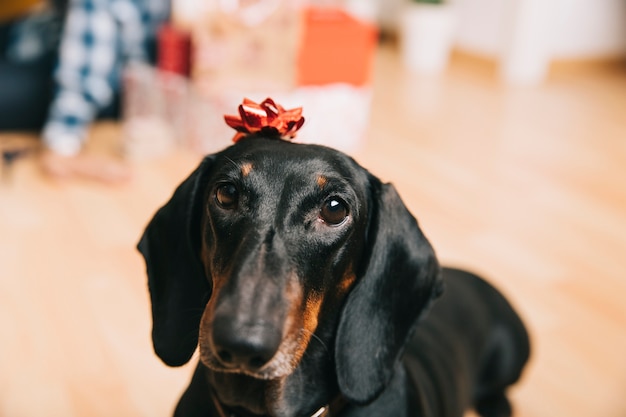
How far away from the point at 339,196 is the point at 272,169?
12 cm

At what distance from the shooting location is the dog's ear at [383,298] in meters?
1.29

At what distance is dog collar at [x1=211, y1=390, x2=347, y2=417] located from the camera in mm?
1265

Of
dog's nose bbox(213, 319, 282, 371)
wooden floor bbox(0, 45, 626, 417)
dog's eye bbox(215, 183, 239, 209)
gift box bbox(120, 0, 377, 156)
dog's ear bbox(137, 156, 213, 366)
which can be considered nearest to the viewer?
dog's nose bbox(213, 319, 282, 371)

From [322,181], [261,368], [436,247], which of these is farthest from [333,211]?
[436,247]

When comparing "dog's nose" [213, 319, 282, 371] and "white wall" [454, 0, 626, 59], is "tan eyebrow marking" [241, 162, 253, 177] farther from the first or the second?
"white wall" [454, 0, 626, 59]

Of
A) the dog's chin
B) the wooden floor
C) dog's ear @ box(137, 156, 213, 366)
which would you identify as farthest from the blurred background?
the dog's chin

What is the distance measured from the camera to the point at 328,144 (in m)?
3.75

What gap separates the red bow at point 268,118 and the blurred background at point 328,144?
97 centimetres

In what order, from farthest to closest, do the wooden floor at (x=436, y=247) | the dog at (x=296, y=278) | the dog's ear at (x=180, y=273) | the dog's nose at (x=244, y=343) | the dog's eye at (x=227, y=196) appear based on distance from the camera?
the wooden floor at (x=436, y=247)
the dog's ear at (x=180, y=273)
the dog's eye at (x=227, y=196)
the dog at (x=296, y=278)
the dog's nose at (x=244, y=343)

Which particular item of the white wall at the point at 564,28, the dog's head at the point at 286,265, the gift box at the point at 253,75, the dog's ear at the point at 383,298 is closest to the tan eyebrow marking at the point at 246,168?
the dog's head at the point at 286,265

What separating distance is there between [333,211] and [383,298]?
23cm

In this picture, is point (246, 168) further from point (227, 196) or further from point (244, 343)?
point (244, 343)

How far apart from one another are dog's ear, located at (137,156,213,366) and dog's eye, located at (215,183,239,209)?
109 millimetres

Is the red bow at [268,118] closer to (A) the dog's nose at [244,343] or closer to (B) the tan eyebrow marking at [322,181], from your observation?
(B) the tan eyebrow marking at [322,181]
